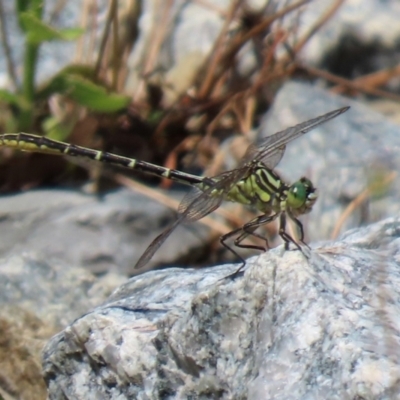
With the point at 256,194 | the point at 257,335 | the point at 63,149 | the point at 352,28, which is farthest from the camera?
the point at 352,28

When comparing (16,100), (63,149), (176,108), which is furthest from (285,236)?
(176,108)

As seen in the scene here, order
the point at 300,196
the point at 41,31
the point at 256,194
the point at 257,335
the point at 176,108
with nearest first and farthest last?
the point at 257,335, the point at 300,196, the point at 256,194, the point at 41,31, the point at 176,108

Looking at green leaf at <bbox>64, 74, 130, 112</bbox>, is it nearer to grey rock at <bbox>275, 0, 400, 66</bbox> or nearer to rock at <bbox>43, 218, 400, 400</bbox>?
grey rock at <bbox>275, 0, 400, 66</bbox>

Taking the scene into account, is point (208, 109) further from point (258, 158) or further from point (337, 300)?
point (337, 300)

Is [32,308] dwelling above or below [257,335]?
below

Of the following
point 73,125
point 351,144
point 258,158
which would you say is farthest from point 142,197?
point 258,158

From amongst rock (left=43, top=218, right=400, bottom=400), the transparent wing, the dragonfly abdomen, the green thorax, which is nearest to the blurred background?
the dragonfly abdomen

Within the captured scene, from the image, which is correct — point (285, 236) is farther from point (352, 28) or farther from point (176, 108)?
point (352, 28)
